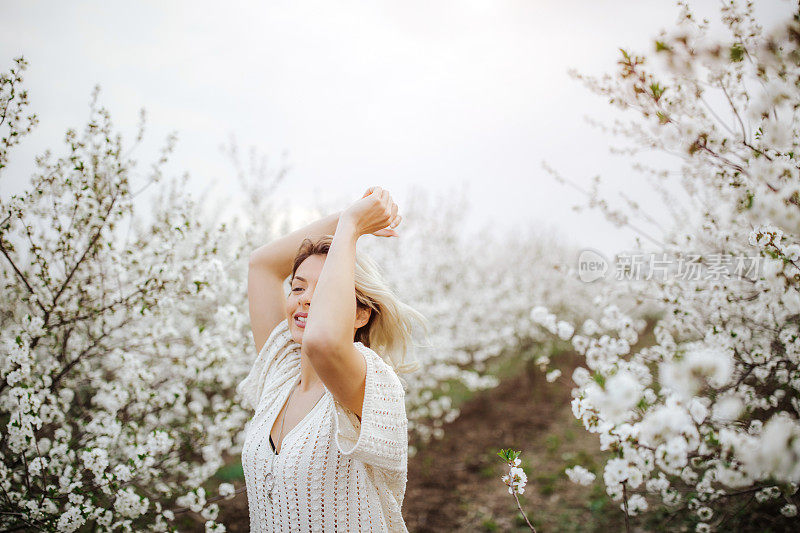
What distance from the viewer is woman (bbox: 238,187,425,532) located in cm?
128

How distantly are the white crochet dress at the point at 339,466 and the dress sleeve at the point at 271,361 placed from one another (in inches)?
14.1

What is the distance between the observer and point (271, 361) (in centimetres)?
183

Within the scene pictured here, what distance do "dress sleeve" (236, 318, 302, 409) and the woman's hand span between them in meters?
0.60

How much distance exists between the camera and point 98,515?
1.99 m

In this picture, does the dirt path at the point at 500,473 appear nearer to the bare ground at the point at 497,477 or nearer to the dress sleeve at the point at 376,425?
the bare ground at the point at 497,477

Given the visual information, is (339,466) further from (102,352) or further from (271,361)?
(102,352)

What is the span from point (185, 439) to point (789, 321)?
13.1ft

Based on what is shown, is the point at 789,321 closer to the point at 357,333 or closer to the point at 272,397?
the point at 357,333

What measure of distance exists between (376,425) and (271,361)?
0.70m

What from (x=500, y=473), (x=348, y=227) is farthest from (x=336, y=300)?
(x=500, y=473)

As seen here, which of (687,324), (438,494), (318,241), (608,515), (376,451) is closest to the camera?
(376,451)

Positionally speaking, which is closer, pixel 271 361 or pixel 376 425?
pixel 376 425

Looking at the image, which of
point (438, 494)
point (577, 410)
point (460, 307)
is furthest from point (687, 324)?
point (460, 307)

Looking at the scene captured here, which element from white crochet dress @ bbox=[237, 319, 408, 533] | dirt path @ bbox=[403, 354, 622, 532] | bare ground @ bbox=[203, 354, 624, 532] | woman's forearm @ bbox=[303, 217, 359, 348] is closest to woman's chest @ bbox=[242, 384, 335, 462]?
white crochet dress @ bbox=[237, 319, 408, 533]
